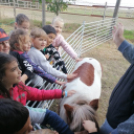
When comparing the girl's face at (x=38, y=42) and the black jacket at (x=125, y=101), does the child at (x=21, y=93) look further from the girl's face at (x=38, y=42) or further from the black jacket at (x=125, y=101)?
the girl's face at (x=38, y=42)

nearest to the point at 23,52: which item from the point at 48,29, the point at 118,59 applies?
the point at 48,29

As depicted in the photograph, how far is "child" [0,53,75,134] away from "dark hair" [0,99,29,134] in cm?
34

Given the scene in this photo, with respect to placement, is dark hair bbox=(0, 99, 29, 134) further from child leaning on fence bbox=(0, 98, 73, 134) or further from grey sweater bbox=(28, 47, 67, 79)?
grey sweater bbox=(28, 47, 67, 79)

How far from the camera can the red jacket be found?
45.7 inches

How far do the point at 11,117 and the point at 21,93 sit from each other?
0.53m

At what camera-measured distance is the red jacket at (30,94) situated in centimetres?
116

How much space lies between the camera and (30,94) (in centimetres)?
133

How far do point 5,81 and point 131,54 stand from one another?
1.06m

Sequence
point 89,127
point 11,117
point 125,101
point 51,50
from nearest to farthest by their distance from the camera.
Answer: point 11,117
point 125,101
point 89,127
point 51,50

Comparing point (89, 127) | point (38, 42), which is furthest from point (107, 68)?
point (89, 127)

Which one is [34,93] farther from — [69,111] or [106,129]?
[106,129]

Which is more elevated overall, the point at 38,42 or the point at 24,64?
the point at 38,42

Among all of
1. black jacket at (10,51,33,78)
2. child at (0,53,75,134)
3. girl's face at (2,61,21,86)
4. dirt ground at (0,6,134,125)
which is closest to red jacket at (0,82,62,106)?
child at (0,53,75,134)

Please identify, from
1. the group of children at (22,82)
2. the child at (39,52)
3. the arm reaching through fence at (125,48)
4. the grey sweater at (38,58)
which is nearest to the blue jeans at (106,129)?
the group of children at (22,82)
